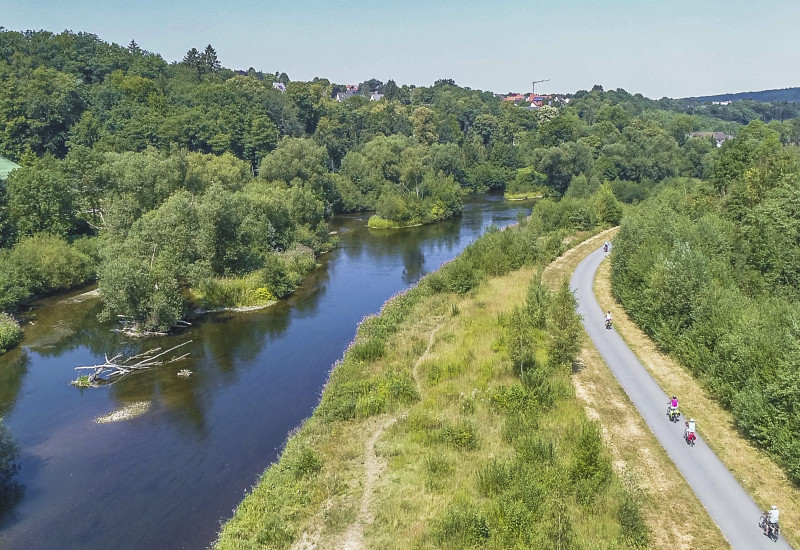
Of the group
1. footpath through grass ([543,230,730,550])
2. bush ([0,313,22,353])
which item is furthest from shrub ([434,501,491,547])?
bush ([0,313,22,353])

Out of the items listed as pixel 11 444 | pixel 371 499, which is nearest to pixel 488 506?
pixel 371 499

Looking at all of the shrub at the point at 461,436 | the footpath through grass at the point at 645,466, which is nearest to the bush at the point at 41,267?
the shrub at the point at 461,436

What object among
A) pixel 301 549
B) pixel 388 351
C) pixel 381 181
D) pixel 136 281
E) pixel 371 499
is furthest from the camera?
pixel 381 181

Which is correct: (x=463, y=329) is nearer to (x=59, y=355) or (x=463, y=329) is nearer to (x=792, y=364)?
(x=792, y=364)

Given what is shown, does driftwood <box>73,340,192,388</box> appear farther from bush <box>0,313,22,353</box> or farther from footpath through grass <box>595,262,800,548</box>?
footpath through grass <box>595,262,800,548</box>

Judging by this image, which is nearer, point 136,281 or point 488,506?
point 488,506

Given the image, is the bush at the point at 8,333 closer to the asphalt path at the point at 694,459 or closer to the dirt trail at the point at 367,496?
the dirt trail at the point at 367,496
